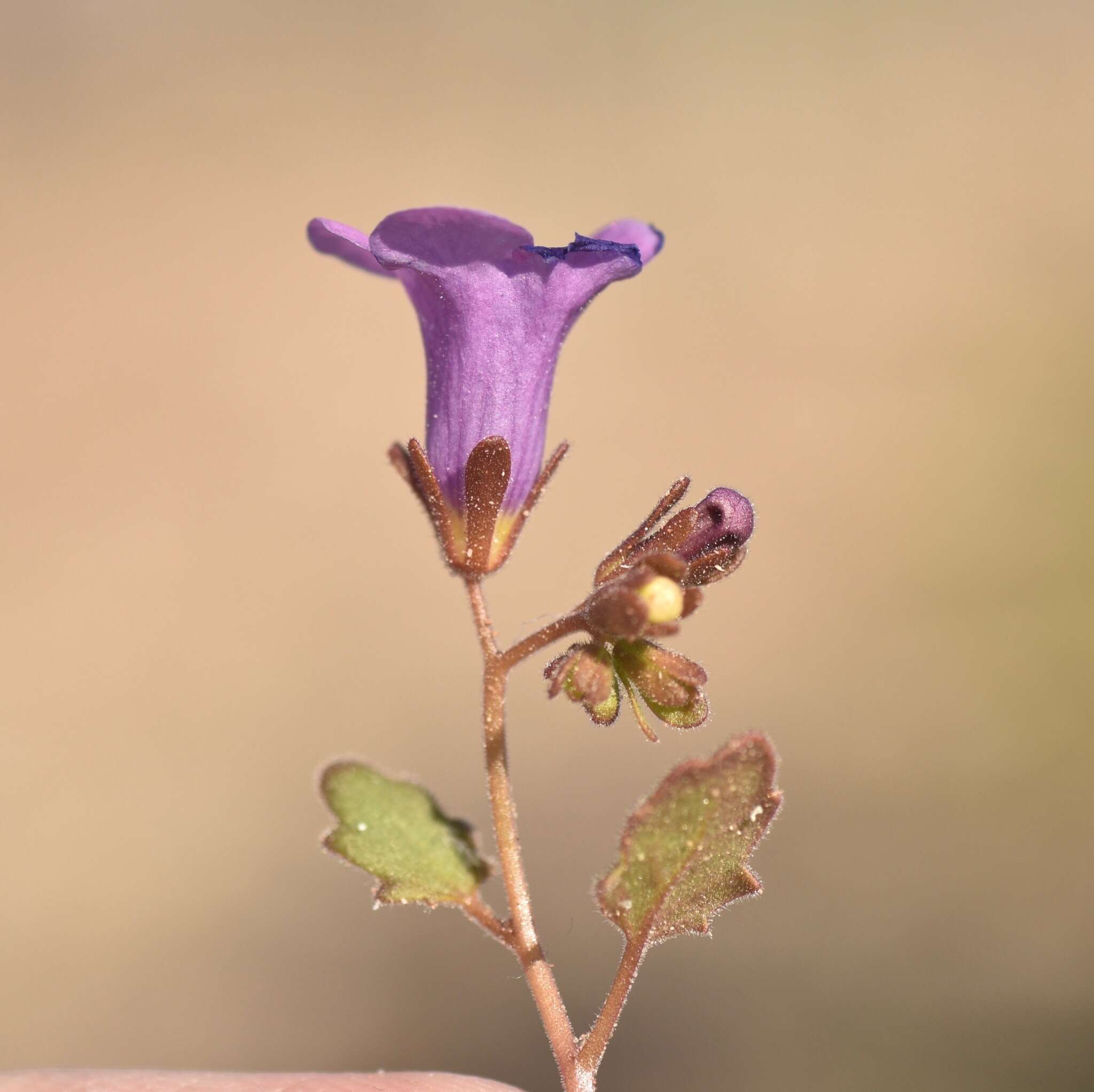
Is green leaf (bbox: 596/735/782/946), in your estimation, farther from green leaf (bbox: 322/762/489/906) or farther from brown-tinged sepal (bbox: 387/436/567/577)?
brown-tinged sepal (bbox: 387/436/567/577)

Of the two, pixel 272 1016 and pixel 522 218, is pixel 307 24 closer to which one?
pixel 522 218

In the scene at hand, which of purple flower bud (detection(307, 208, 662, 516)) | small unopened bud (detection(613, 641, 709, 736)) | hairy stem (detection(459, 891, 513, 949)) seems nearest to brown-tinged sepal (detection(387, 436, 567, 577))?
purple flower bud (detection(307, 208, 662, 516))

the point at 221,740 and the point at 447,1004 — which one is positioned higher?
the point at 221,740

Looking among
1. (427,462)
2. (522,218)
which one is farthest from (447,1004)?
(522,218)

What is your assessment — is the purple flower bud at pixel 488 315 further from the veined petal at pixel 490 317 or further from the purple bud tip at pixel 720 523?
the purple bud tip at pixel 720 523

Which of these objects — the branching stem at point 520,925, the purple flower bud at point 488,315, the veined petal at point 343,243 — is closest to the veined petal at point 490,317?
the purple flower bud at point 488,315

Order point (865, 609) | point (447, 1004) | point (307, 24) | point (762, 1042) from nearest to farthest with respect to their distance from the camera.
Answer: point (762, 1042), point (447, 1004), point (865, 609), point (307, 24)
